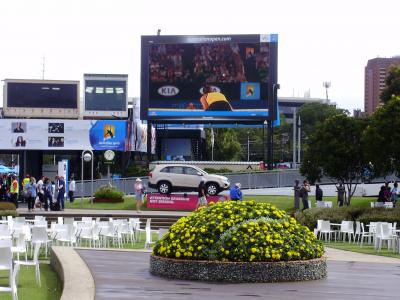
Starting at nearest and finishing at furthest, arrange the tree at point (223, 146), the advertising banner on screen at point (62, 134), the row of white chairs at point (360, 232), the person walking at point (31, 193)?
the row of white chairs at point (360, 232)
the person walking at point (31, 193)
the advertising banner on screen at point (62, 134)
the tree at point (223, 146)

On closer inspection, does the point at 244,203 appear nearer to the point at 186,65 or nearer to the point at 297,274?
the point at 297,274

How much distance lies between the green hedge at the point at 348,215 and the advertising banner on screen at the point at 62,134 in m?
27.5

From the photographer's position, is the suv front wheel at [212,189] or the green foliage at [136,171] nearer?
the suv front wheel at [212,189]

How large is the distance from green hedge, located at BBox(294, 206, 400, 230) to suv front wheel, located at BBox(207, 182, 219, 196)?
9145mm

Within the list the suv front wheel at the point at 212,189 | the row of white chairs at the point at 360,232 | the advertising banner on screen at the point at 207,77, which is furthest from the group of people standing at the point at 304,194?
the advertising banner on screen at the point at 207,77

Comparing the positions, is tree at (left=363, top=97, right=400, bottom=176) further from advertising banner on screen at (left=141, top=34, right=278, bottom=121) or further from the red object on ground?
advertising banner on screen at (left=141, top=34, right=278, bottom=121)

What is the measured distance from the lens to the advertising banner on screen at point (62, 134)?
176 ft

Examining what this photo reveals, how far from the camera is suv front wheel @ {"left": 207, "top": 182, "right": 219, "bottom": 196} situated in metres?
38.3

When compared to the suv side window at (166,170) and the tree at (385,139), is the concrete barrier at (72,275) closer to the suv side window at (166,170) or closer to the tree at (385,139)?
the tree at (385,139)

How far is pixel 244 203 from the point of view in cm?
1535

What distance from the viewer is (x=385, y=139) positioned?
34.6m

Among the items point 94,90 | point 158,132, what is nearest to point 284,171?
point 158,132

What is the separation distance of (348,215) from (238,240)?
15242mm

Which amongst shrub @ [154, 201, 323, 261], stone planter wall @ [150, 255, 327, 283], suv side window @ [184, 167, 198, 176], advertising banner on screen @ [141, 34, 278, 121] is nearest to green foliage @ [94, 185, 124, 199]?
suv side window @ [184, 167, 198, 176]
